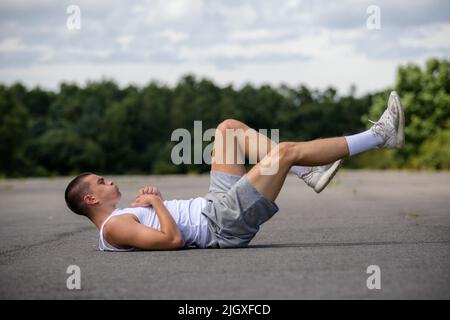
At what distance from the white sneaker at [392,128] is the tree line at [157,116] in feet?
137

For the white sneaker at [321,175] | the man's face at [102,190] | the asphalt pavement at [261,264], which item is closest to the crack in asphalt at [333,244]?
the asphalt pavement at [261,264]

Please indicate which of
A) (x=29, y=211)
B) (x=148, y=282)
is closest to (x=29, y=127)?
(x=29, y=211)

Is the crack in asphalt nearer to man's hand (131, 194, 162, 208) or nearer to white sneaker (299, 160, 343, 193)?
white sneaker (299, 160, 343, 193)

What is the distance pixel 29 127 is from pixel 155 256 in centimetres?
6211

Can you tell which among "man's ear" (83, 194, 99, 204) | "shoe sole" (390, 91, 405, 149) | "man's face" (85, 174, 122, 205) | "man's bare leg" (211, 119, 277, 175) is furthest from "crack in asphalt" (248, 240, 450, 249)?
"man's ear" (83, 194, 99, 204)

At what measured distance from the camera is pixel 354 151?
6.25m

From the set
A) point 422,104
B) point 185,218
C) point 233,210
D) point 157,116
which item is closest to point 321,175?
point 233,210

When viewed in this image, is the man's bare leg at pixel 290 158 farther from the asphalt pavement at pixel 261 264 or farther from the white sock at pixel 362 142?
the asphalt pavement at pixel 261 264

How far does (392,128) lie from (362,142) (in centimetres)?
32

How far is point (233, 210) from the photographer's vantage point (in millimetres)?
6234

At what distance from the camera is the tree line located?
49.7m

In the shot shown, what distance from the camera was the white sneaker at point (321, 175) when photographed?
262 inches
